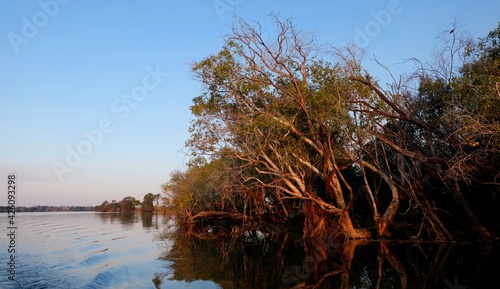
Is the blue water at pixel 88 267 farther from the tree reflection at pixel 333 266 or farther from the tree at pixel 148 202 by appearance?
the tree at pixel 148 202

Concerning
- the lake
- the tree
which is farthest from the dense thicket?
the tree

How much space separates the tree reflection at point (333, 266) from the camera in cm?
1063

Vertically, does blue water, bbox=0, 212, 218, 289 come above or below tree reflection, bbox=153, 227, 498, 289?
above

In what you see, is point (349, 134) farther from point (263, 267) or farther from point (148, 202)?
point (148, 202)

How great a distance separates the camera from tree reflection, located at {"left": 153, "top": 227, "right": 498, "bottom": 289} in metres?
10.6

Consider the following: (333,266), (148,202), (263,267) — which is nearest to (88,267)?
(263,267)

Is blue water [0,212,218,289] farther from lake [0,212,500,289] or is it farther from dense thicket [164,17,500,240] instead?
dense thicket [164,17,500,240]

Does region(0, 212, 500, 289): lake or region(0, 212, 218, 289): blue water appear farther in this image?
region(0, 212, 218, 289): blue water

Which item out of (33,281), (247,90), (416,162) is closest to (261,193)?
(247,90)

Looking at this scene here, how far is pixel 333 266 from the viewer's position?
13.3 meters

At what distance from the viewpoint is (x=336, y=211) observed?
21797 mm

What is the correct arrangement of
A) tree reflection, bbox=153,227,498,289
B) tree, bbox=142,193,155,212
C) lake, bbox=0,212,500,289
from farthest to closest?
tree, bbox=142,193,155,212, lake, bbox=0,212,500,289, tree reflection, bbox=153,227,498,289

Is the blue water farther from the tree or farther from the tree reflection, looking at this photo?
the tree

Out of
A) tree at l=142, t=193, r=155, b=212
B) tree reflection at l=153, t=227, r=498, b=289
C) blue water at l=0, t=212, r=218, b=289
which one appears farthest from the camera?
tree at l=142, t=193, r=155, b=212
